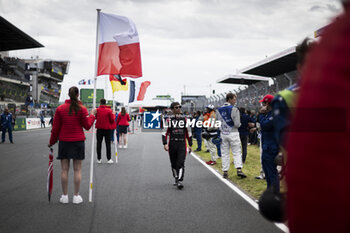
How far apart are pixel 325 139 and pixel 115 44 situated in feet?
21.1

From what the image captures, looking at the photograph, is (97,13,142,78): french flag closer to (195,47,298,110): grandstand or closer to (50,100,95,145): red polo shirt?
(50,100,95,145): red polo shirt

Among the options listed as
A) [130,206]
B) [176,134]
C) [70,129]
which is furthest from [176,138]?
[70,129]

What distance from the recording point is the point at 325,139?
2.32 feet

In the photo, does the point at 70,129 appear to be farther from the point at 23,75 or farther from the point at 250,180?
the point at 23,75

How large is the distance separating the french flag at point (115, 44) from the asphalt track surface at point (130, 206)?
2522 mm

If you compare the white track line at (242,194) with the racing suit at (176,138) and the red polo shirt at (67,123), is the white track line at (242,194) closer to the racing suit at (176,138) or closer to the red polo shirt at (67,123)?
the racing suit at (176,138)

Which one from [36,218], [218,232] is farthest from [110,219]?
[218,232]

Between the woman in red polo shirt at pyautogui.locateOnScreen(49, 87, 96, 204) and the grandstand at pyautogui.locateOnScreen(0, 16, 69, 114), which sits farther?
the grandstand at pyautogui.locateOnScreen(0, 16, 69, 114)

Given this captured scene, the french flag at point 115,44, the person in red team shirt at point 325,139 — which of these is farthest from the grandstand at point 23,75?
the person in red team shirt at point 325,139

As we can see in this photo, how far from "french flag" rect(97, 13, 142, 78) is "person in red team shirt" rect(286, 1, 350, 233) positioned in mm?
6267

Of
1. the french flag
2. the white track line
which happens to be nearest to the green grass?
the white track line

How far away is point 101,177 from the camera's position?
8039mm

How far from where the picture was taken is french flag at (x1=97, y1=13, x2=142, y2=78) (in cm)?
671

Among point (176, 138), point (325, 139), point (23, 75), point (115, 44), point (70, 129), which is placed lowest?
point (176, 138)
